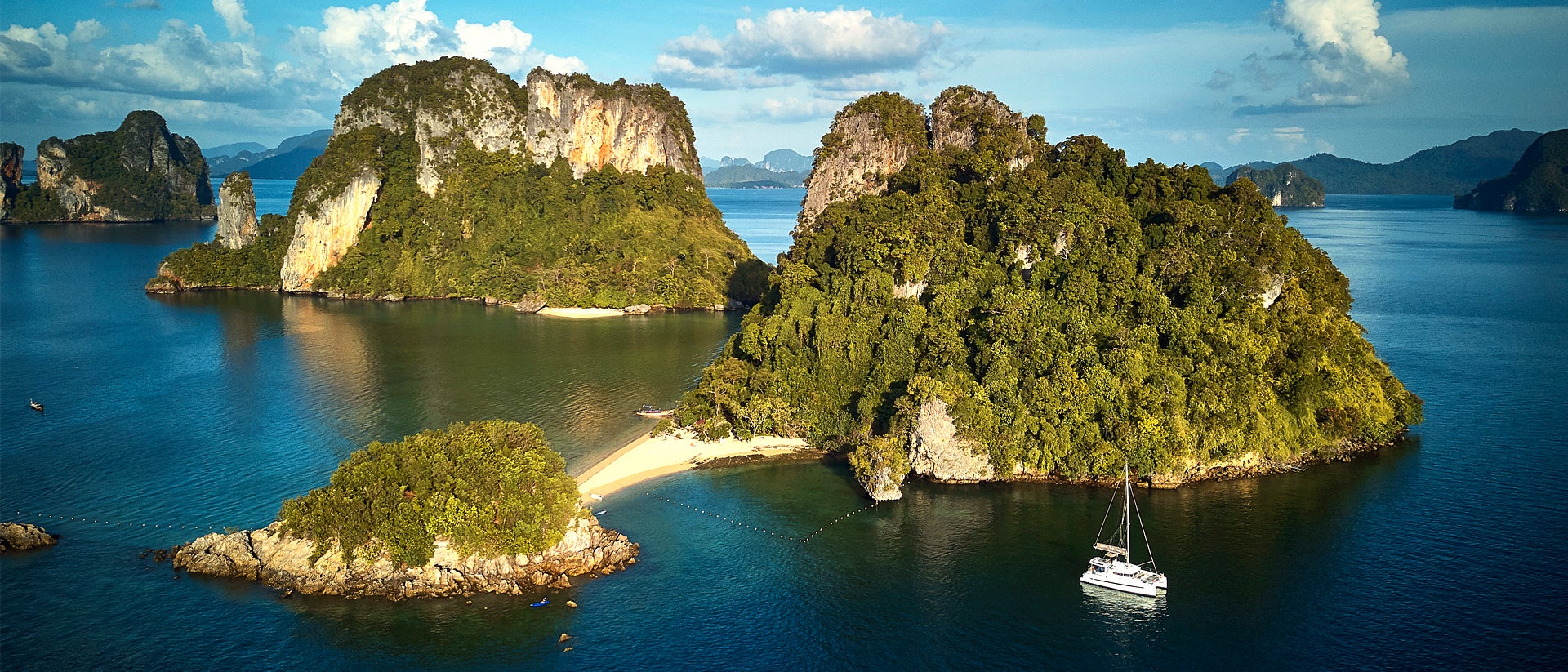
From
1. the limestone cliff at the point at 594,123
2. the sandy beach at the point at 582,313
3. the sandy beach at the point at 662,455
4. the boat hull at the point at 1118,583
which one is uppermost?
the limestone cliff at the point at 594,123

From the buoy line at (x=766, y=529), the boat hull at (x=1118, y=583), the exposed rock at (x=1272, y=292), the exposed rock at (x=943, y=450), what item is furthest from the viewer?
the exposed rock at (x=1272, y=292)

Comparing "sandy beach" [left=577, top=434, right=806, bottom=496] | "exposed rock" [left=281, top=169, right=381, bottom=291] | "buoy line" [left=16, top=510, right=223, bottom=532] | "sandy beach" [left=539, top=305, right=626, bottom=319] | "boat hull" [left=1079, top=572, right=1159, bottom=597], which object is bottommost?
"boat hull" [left=1079, top=572, right=1159, bottom=597]

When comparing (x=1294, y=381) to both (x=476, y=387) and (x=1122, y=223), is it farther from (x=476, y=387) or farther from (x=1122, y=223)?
(x=476, y=387)

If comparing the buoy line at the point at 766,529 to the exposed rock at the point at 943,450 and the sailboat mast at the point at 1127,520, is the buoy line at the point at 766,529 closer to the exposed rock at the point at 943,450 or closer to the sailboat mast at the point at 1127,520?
the exposed rock at the point at 943,450

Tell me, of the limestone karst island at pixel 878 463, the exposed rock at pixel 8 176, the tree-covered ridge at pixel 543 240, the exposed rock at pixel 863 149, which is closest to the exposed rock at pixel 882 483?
the limestone karst island at pixel 878 463

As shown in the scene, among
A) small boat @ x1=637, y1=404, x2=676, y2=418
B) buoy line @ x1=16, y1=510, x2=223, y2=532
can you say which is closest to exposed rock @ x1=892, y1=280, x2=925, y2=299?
small boat @ x1=637, y1=404, x2=676, y2=418

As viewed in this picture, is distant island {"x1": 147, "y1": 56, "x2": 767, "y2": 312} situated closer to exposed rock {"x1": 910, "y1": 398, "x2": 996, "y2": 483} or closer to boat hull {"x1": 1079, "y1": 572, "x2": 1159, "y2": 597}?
exposed rock {"x1": 910, "y1": 398, "x2": 996, "y2": 483}
